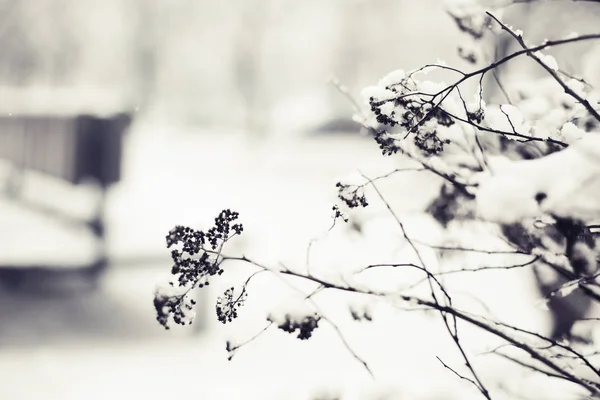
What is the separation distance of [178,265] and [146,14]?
53.7ft

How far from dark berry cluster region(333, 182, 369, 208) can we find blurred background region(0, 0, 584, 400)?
0.23 ft

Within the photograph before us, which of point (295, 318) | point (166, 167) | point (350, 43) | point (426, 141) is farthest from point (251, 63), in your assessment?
point (295, 318)

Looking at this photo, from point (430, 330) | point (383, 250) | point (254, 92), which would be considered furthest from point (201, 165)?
point (430, 330)

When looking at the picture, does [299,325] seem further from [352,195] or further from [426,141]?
[426,141]

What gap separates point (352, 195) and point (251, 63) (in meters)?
16.4

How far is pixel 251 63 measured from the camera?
16984 millimetres

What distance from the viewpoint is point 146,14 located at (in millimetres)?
15969

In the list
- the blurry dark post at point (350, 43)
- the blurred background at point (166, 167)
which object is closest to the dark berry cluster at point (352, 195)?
the blurred background at point (166, 167)

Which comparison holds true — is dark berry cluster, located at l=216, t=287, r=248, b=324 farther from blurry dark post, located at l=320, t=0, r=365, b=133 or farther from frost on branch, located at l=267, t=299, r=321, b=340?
blurry dark post, located at l=320, t=0, r=365, b=133

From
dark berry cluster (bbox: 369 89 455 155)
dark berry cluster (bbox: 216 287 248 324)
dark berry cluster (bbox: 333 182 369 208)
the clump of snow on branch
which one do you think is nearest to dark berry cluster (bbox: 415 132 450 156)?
dark berry cluster (bbox: 369 89 455 155)

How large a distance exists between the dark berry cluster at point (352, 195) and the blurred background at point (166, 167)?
0.07 meters

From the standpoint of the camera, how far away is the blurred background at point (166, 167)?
135 inches

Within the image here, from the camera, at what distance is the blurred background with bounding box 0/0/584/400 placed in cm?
342

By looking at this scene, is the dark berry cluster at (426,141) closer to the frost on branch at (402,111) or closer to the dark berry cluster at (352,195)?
the frost on branch at (402,111)
